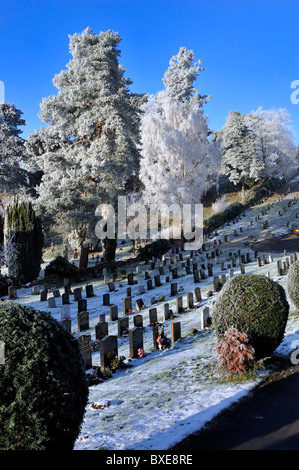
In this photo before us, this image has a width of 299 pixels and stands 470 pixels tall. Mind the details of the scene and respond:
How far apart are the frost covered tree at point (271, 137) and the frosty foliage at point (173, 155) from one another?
26.4 metres

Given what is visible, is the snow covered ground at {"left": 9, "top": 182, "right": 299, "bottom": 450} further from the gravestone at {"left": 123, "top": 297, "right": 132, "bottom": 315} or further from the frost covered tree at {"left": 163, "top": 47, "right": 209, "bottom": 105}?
the frost covered tree at {"left": 163, "top": 47, "right": 209, "bottom": 105}

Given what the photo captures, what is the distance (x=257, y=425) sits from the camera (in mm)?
5773

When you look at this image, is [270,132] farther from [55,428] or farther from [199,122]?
[55,428]

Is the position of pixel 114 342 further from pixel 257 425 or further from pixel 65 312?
pixel 65 312

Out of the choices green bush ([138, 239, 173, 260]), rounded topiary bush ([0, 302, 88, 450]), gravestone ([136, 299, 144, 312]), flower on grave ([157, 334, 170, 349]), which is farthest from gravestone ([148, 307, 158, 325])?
green bush ([138, 239, 173, 260])

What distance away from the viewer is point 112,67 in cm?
3075

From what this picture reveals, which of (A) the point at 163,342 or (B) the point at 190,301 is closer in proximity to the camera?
(A) the point at 163,342

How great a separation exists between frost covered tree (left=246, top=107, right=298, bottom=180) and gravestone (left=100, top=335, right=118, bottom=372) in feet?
180

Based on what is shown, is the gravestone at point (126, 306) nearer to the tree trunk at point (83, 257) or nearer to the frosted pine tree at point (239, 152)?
the tree trunk at point (83, 257)

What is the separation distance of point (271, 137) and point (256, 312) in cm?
5723

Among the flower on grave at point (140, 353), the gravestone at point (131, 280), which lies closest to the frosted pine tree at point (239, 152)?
the gravestone at point (131, 280)

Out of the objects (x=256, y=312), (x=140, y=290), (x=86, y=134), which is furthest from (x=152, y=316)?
(x=86, y=134)

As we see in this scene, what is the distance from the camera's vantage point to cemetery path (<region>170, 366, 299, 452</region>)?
5.26m

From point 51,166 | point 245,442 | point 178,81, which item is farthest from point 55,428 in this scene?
point 178,81
